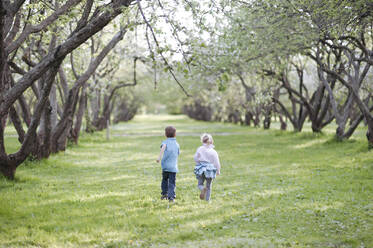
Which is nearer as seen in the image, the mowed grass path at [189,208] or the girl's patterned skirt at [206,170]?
the mowed grass path at [189,208]

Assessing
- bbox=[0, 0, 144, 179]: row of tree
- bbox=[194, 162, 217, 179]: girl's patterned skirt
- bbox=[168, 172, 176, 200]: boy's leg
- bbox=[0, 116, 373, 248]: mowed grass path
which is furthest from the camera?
bbox=[168, 172, 176, 200]: boy's leg

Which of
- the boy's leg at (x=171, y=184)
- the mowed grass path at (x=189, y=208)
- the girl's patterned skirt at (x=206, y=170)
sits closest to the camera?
the mowed grass path at (x=189, y=208)

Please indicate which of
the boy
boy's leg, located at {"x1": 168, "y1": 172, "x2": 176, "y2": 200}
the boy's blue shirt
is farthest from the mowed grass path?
the boy's blue shirt

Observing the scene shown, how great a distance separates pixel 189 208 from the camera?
7941 millimetres

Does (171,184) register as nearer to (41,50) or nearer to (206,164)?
(206,164)

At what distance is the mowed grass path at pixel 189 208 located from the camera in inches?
241

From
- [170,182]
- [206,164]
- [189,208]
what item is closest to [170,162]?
[170,182]

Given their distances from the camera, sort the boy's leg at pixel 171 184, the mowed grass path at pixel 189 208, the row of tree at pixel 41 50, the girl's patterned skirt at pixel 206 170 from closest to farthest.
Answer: the mowed grass path at pixel 189 208 < the row of tree at pixel 41 50 < the girl's patterned skirt at pixel 206 170 < the boy's leg at pixel 171 184

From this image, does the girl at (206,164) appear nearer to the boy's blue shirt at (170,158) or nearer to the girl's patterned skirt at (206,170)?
the girl's patterned skirt at (206,170)

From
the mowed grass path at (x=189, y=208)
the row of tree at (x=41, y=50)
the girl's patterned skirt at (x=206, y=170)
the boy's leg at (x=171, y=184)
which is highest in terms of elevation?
the row of tree at (x=41, y=50)


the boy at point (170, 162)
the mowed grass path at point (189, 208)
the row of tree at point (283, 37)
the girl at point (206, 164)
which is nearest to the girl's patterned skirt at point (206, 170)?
the girl at point (206, 164)

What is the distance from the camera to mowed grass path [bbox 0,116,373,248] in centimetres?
613

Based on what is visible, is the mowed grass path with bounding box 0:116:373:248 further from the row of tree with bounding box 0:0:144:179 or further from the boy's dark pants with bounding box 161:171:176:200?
the row of tree with bounding box 0:0:144:179

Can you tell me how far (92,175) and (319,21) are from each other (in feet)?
31.3
